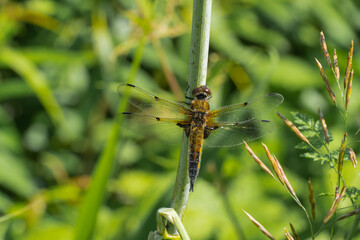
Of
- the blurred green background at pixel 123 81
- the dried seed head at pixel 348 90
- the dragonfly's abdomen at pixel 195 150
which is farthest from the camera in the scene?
the blurred green background at pixel 123 81

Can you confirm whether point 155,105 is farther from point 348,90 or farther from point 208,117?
point 348,90

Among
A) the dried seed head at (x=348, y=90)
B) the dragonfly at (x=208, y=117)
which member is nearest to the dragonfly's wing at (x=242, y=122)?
the dragonfly at (x=208, y=117)

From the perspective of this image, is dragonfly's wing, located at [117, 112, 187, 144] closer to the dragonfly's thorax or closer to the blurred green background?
the dragonfly's thorax

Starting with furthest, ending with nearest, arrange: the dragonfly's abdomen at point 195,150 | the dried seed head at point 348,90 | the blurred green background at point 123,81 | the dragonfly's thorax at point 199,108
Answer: the blurred green background at point 123,81 → the dragonfly's thorax at point 199,108 → the dragonfly's abdomen at point 195,150 → the dried seed head at point 348,90

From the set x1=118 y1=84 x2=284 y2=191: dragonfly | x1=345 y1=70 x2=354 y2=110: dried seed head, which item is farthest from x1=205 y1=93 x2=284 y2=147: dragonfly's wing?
x1=345 y1=70 x2=354 y2=110: dried seed head

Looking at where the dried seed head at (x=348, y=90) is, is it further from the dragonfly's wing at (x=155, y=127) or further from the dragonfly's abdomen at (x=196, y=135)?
the dragonfly's wing at (x=155, y=127)

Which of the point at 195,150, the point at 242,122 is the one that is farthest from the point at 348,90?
the point at 242,122

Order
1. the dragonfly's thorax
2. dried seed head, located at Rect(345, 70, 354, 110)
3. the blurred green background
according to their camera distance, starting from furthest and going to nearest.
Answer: the blurred green background < the dragonfly's thorax < dried seed head, located at Rect(345, 70, 354, 110)
